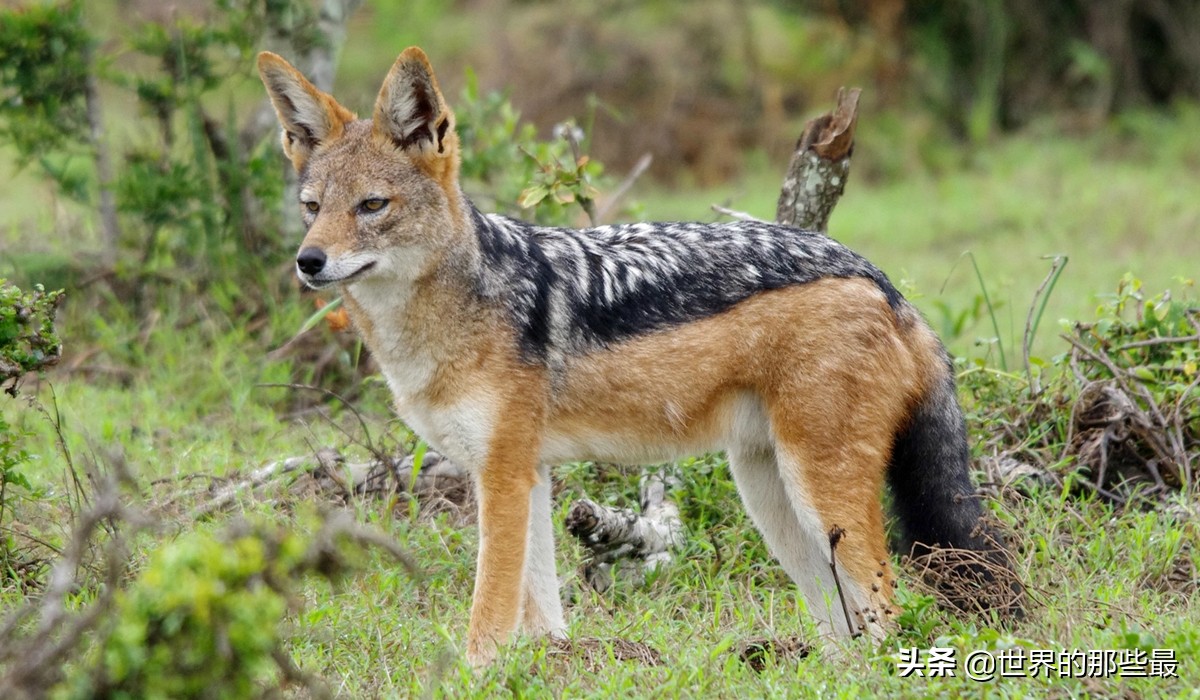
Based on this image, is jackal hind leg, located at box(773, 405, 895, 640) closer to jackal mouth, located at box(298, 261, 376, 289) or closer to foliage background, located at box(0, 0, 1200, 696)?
foliage background, located at box(0, 0, 1200, 696)

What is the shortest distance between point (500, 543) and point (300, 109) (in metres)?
1.85

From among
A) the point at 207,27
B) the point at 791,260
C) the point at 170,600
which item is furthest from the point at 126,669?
the point at 207,27

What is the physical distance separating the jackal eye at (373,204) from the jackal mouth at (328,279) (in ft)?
0.70

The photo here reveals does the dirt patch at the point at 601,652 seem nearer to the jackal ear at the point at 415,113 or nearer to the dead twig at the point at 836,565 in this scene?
the dead twig at the point at 836,565

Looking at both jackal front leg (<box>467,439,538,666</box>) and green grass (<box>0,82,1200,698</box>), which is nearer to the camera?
green grass (<box>0,82,1200,698</box>)

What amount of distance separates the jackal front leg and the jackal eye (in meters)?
0.99

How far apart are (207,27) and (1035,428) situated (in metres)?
5.67

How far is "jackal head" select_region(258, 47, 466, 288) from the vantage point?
4.75 meters

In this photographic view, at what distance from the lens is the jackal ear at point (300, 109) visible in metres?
5.02

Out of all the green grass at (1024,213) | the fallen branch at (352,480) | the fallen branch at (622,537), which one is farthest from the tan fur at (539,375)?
the green grass at (1024,213)

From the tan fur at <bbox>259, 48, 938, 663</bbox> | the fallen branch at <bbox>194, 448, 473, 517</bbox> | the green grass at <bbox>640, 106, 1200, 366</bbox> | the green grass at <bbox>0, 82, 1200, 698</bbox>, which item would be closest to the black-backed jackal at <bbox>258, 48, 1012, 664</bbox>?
the tan fur at <bbox>259, 48, 938, 663</bbox>

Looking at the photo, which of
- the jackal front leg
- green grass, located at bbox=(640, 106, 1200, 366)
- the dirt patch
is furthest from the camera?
green grass, located at bbox=(640, 106, 1200, 366)

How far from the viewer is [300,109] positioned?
5.09 m

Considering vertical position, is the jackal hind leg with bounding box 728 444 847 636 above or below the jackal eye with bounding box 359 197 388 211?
below
